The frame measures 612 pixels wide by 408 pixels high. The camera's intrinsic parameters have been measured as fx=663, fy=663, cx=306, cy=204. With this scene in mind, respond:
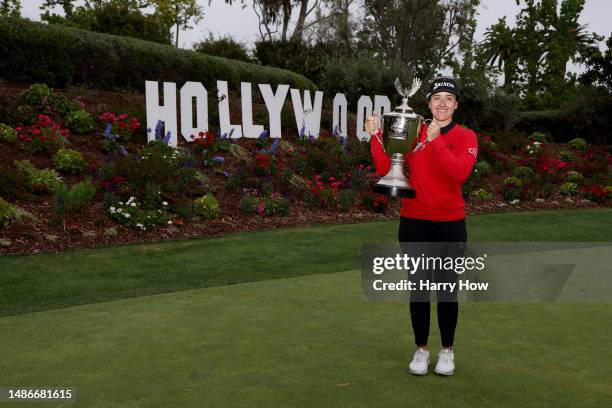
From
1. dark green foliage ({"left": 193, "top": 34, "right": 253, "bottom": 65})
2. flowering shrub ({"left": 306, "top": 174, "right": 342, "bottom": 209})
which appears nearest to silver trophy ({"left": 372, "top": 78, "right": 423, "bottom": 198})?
flowering shrub ({"left": 306, "top": 174, "right": 342, "bottom": 209})

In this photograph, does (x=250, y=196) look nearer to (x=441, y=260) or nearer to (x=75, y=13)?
(x=441, y=260)

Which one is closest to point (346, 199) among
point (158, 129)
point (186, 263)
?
point (158, 129)

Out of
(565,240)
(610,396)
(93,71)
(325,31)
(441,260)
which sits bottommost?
(565,240)

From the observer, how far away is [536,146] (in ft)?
70.9

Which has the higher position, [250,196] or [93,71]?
[93,71]

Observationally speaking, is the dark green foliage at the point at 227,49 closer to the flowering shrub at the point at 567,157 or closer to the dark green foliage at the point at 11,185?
the flowering shrub at the point at 567,157

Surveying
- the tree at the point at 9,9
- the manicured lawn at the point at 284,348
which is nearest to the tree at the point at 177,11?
the tree at the point at 9,9

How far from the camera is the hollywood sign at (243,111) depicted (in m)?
15.1

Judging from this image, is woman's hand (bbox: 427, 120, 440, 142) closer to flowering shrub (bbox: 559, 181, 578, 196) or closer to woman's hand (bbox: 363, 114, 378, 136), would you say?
woman's hand (bbox: 363, 114, 378, 136)

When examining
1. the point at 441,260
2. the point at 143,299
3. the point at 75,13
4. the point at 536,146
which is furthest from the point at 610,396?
the point at 75,13

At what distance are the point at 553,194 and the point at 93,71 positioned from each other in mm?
12912

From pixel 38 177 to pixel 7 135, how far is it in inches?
71.9

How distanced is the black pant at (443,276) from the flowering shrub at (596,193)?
51.0 ft

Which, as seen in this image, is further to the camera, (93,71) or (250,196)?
(93,71)
